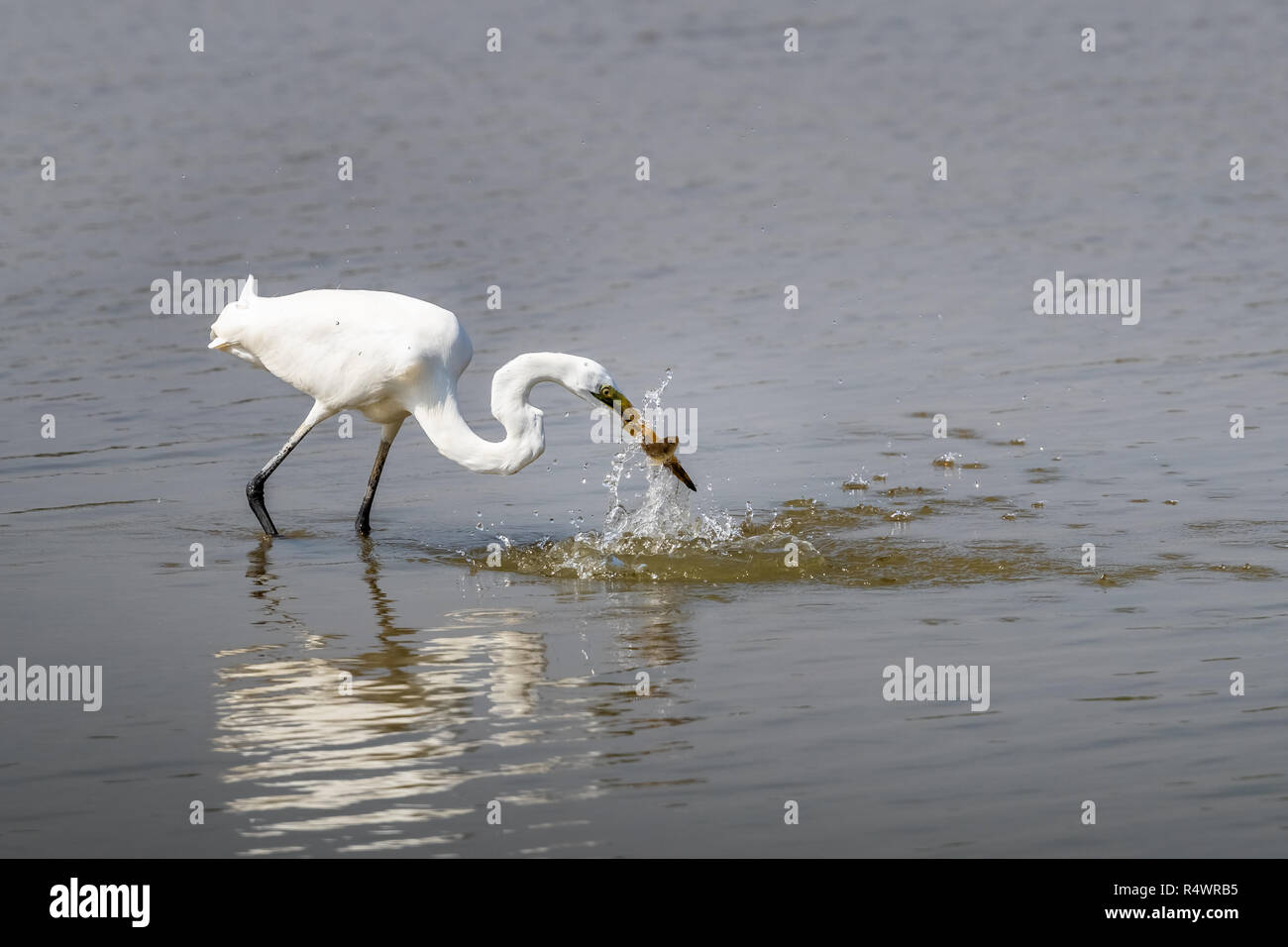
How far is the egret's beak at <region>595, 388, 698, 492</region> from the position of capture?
9.39 meters

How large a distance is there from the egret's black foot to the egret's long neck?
1.08 m

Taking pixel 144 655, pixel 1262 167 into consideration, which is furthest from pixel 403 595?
pixel 1262 167

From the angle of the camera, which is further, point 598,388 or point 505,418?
point 505,418

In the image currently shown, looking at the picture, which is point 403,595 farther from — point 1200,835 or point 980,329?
point 980,329

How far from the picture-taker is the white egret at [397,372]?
31.1ft

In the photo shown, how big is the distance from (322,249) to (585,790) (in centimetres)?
1373

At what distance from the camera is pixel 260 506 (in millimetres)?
10250

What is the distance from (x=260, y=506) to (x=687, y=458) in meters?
3.04
